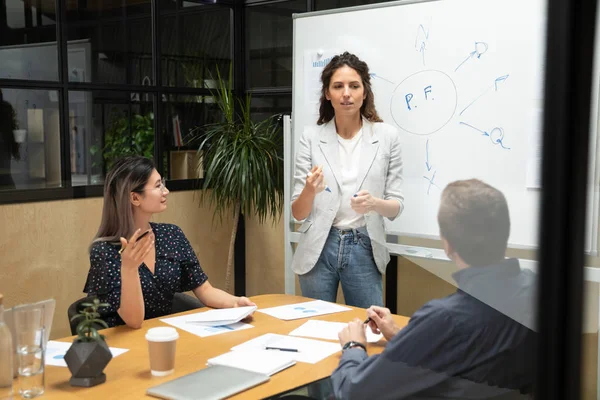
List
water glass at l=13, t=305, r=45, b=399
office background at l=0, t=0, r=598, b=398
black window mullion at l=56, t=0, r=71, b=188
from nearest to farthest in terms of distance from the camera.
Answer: water glass at l=13, t=305, r=45, b=399, office background at l=0, t=0, r=598, b=398, black window mullion at l=56, t=0, r=71, b=188

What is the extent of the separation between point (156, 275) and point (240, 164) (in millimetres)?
1854

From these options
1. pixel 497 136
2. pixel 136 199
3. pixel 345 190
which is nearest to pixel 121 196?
pixel 136 199

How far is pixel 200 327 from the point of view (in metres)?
2.06

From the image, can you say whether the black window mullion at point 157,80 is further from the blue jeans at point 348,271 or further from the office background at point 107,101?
the blue jeans at point 348,271

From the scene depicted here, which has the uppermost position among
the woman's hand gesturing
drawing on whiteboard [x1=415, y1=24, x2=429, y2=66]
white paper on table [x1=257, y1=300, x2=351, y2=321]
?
drawing on whiteboard [x1=415, y1=24, x2=429, y2=66]

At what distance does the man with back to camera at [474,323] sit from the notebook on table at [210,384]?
0.96 meters

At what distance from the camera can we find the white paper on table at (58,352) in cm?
171

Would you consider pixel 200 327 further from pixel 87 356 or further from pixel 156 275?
pixel 87 356

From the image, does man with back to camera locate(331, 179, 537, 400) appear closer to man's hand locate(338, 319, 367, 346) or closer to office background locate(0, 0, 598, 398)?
man's hand locate(338, 319, 367, 346)

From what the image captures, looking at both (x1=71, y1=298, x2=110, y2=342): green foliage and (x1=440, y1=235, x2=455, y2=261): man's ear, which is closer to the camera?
(x1=440, y1=235, x2=455, y2=261): man's ear

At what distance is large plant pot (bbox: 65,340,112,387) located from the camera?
154 cm

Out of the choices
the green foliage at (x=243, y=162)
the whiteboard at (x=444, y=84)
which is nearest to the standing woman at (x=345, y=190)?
the whiteboard at (x=444, y=84)

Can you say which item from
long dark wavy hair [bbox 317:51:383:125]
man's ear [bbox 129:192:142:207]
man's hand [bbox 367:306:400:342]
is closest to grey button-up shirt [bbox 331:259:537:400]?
man's hand [bbox 367:306:400:342]

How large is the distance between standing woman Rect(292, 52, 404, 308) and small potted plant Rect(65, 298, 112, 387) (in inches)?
43.4
